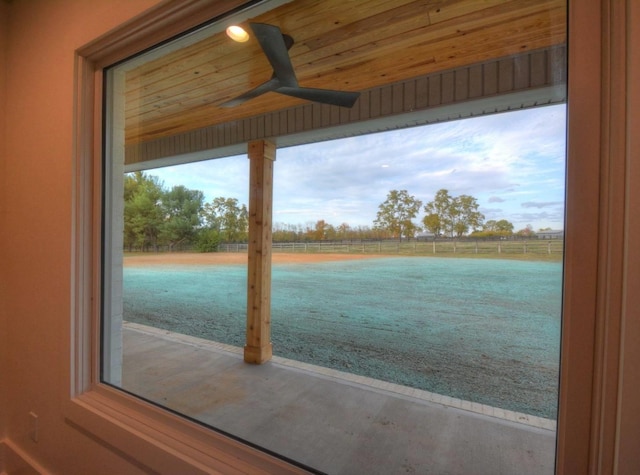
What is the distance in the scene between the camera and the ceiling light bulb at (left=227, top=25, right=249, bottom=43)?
1.15 m

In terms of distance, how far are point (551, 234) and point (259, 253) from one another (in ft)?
8.00

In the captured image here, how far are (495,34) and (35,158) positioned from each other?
8.02 feet

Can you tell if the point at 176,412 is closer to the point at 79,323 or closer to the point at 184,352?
the point at 79,323

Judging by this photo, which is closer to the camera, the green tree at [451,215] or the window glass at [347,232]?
the window glass at [347,232]

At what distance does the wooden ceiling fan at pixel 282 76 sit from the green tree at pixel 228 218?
0.81 m

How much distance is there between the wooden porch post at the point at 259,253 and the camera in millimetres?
2727

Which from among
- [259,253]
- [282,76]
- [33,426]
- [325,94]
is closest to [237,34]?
[282,76]

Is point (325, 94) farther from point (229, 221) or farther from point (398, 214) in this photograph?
point (229, 221)

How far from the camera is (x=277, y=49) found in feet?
5.28

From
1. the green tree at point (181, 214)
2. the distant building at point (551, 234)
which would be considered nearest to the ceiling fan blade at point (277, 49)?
the green tree at point (181, 214)

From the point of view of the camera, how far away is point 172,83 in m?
1.91

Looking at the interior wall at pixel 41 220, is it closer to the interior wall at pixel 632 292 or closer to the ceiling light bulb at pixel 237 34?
the ceiling light bulb at pixel 237 34

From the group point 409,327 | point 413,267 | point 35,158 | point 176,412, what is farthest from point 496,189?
point 35,158

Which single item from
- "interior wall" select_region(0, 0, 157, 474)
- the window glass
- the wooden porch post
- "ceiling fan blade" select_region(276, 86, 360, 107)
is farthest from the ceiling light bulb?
the wooden porch post
